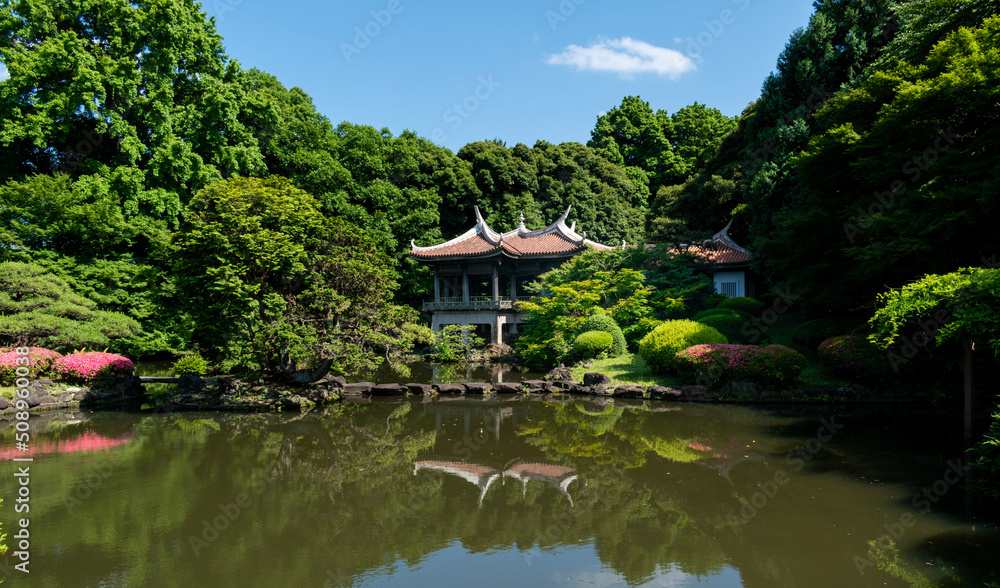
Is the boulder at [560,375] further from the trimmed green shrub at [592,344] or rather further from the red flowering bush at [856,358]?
the red flowering bush at [856,358]

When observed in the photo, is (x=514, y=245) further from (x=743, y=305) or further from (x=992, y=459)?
(x=992, y=459)

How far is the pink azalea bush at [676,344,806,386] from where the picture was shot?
1029cm

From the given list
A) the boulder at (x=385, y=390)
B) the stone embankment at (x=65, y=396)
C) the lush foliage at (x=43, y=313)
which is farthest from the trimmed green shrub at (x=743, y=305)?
the lush foliage at (x=43, y=313)

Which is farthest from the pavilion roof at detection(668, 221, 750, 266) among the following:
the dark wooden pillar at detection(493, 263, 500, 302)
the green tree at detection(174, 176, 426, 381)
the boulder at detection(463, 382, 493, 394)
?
the green tree at detection(174, 176, 426, 381)

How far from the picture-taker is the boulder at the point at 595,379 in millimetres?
12136

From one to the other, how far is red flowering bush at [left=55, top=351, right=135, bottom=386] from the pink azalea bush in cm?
1252

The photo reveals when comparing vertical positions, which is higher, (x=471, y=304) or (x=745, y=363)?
(x=471, y=304)

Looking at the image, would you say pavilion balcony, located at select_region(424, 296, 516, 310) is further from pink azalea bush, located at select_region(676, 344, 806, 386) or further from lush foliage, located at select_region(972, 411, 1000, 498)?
lush foliage, located at select_region(972, 411, 1000, 498)

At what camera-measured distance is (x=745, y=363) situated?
10.4m

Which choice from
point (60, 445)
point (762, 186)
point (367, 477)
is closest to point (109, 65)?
point (60, 445)

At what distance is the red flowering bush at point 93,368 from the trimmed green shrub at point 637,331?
41.5 ft

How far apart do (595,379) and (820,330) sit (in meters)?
5.60

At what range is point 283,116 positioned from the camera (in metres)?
22.1

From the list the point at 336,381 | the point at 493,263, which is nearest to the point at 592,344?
the point at 336,381
